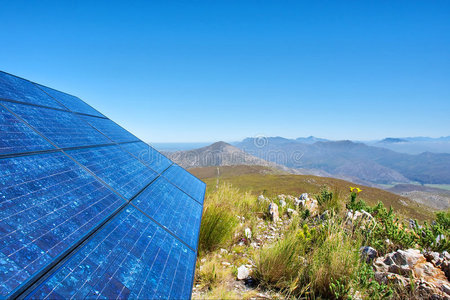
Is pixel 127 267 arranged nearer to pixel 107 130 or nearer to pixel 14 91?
pixel 14 91

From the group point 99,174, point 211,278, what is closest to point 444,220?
point 211,278

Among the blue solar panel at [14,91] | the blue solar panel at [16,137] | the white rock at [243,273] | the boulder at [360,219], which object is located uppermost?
the blue solar panel at [14,91]

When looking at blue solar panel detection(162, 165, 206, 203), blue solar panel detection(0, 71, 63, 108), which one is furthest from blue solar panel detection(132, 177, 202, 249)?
blue solar panel detection(0, 71, 63, 108)

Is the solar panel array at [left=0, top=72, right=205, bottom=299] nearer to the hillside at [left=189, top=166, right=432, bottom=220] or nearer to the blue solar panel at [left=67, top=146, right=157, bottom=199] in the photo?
the blue solar panel at [left=67, top=146, right=157, bottom=199]

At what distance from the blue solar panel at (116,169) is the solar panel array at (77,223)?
26 mm

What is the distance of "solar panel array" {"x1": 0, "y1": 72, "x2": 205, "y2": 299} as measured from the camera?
1.54 m

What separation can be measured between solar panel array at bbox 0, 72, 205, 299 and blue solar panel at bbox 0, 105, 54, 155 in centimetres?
1

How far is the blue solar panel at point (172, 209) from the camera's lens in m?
3.10

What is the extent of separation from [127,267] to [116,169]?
221cm

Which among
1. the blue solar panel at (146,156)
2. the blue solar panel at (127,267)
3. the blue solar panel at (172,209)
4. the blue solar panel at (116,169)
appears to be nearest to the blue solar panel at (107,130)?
the blue solar panel at (146,156)

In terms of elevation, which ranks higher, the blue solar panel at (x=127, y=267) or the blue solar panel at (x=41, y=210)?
the blue solar panel at (x=41, y=210)

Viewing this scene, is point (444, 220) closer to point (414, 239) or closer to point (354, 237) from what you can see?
point (414, 239)

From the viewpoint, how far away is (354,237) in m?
5.59

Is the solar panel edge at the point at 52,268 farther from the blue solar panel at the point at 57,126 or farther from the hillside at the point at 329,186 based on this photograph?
the hillside at the point at 329,186
